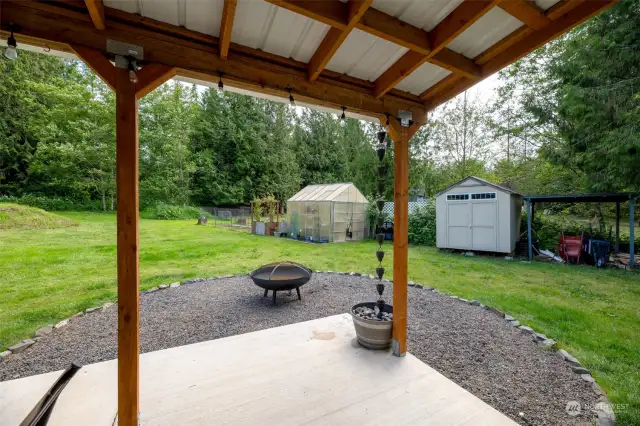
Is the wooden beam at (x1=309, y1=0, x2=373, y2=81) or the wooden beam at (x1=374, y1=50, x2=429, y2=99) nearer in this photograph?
the wooden beam at (x1=309, y1=0, x2=373, y2=81)

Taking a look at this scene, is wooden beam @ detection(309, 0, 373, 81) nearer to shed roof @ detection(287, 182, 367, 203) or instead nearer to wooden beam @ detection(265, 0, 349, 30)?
wooden beam @ detection(265, 0, 349, 30)

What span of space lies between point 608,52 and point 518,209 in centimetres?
413

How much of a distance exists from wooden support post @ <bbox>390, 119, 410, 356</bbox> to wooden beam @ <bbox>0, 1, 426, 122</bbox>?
0.31 metres

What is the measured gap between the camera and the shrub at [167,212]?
57.6ft

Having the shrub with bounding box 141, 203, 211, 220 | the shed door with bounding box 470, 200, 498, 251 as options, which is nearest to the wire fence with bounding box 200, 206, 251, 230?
the shrub with bounding box 141, 203, 211, 220

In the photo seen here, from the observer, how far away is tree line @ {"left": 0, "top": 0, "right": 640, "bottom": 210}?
5926 millimetres

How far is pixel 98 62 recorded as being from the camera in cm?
150

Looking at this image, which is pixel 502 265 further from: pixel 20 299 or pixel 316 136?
pixel 316 136

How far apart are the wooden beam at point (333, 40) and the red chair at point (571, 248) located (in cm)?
855

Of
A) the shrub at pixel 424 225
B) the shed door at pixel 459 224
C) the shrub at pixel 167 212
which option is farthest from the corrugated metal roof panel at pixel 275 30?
the shrub at pixel 167 212

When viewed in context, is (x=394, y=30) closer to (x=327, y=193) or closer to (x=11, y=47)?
(x=11, y=47)

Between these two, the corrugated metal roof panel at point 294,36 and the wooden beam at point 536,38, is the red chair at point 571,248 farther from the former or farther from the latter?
the corrugated metal roof panel at point 294,36

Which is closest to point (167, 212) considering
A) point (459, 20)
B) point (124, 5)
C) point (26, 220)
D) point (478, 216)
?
point (26, 220)

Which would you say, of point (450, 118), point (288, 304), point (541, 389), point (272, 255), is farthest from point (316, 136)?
point (541, 389)
